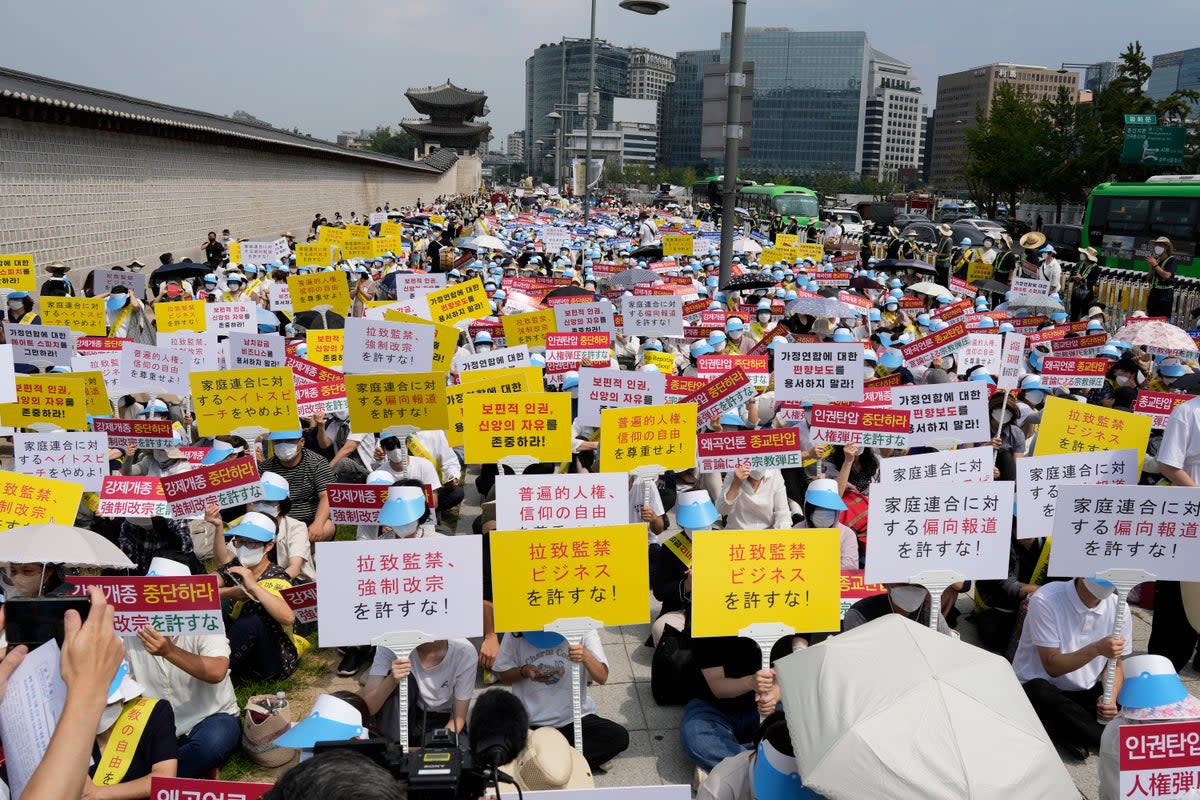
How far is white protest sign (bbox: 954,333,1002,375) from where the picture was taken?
9.21 metres

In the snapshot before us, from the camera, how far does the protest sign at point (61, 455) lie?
20.0 feet

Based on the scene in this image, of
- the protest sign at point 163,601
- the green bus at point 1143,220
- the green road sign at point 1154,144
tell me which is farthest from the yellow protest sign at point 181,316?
the green road sign at point 1154,144

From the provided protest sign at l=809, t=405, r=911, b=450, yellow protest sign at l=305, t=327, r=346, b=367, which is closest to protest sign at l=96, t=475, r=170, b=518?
yellow protest sign at l=305, t=327, r=346, b=367

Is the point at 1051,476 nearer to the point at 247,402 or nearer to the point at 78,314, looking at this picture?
the point at 247,402

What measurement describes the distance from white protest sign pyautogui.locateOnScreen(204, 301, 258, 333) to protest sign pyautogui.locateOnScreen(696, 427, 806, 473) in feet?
20.5

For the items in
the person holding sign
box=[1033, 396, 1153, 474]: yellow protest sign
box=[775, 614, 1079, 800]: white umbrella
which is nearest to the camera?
box=[775, 614, 1079, 800]: white umbrella

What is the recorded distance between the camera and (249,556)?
5.55 meters

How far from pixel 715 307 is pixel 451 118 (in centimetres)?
8301

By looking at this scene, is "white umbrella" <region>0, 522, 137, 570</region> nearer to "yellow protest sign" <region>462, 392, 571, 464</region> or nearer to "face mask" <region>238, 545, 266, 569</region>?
"face mask" <region>238, 545, 266, 569</region>

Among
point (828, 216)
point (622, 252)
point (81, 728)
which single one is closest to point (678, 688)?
point (81, 728)

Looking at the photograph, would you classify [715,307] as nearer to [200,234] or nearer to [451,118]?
[200,234]

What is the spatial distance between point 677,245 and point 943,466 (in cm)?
1576

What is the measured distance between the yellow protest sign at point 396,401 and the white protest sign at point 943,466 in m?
3.26

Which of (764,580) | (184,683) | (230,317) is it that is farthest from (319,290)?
(764,580)
